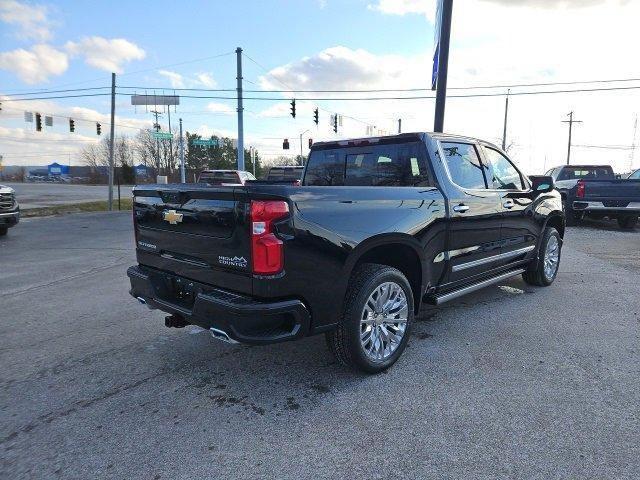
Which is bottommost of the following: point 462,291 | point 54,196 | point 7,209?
point 54,196

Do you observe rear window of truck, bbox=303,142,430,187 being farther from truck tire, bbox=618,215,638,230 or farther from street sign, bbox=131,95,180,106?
street sign, bbox=131,95,180,106

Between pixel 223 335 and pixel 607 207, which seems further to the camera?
pixel 607 207

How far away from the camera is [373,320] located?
3486 mm

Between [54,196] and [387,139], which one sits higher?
[387,139]

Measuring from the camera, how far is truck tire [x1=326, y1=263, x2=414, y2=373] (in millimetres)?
3309

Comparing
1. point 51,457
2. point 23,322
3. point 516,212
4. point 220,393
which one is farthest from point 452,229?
point 23,322

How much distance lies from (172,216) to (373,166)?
1962 mm

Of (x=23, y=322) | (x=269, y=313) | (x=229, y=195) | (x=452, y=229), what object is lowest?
(x=23, y=322)

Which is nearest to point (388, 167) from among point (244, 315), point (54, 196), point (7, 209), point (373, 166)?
point (373, 166)

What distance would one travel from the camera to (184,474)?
2.41 m

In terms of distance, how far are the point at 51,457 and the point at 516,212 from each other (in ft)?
16.0

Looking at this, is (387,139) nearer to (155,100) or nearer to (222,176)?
(222,176)

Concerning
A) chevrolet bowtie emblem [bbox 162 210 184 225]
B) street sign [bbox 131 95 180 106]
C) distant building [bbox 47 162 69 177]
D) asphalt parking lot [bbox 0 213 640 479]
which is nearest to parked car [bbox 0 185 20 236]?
asphalt parking lot [bbox 0 213 640 479]

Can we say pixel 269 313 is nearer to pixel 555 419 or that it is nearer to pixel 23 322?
pixel 555 419
